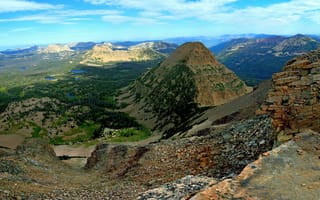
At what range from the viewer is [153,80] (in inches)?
6348

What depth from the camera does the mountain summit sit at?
419 feet

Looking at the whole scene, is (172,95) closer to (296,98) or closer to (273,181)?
(296,98)

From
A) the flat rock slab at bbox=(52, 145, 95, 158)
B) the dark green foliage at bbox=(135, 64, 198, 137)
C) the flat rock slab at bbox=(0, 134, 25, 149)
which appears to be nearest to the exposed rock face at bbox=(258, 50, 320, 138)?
the flat rock slab at bbox=(52, 145, 95, 158)

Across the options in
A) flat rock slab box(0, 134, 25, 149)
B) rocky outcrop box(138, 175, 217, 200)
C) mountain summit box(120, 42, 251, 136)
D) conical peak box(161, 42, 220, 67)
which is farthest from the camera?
conical peak box(161, 42, 220, 67)

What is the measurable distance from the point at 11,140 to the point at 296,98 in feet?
370

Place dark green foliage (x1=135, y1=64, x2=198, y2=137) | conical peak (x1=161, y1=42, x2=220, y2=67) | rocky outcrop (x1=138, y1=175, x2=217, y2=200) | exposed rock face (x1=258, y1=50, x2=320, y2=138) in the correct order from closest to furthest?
rocky outcrop (x1=138, y1=175, x2=217, y2=200), exposed rock face (x1=258, y1=50, x2=320, y2=138), dark green foliage (x1=135, y1=64, x2=198, y2=137), conical peak (x1=161, y1=42, x2=220, y2=67)

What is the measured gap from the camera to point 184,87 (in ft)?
453

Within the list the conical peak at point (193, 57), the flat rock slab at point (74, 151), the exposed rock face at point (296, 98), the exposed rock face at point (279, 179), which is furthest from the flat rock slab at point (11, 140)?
the exposed rock face at point (279, 179)

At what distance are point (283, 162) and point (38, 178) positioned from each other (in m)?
22.0

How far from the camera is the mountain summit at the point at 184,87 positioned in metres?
128

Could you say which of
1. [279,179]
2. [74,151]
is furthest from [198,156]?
[74,151]

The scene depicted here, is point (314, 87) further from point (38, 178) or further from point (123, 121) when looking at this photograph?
point (123, 121)

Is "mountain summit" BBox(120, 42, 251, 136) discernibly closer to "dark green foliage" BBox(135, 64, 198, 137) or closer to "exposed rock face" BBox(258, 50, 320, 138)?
"dark green foliage" BBox(135, 64, 198, 137)

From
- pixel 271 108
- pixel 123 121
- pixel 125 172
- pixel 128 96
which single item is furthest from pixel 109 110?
pixel 271 108
